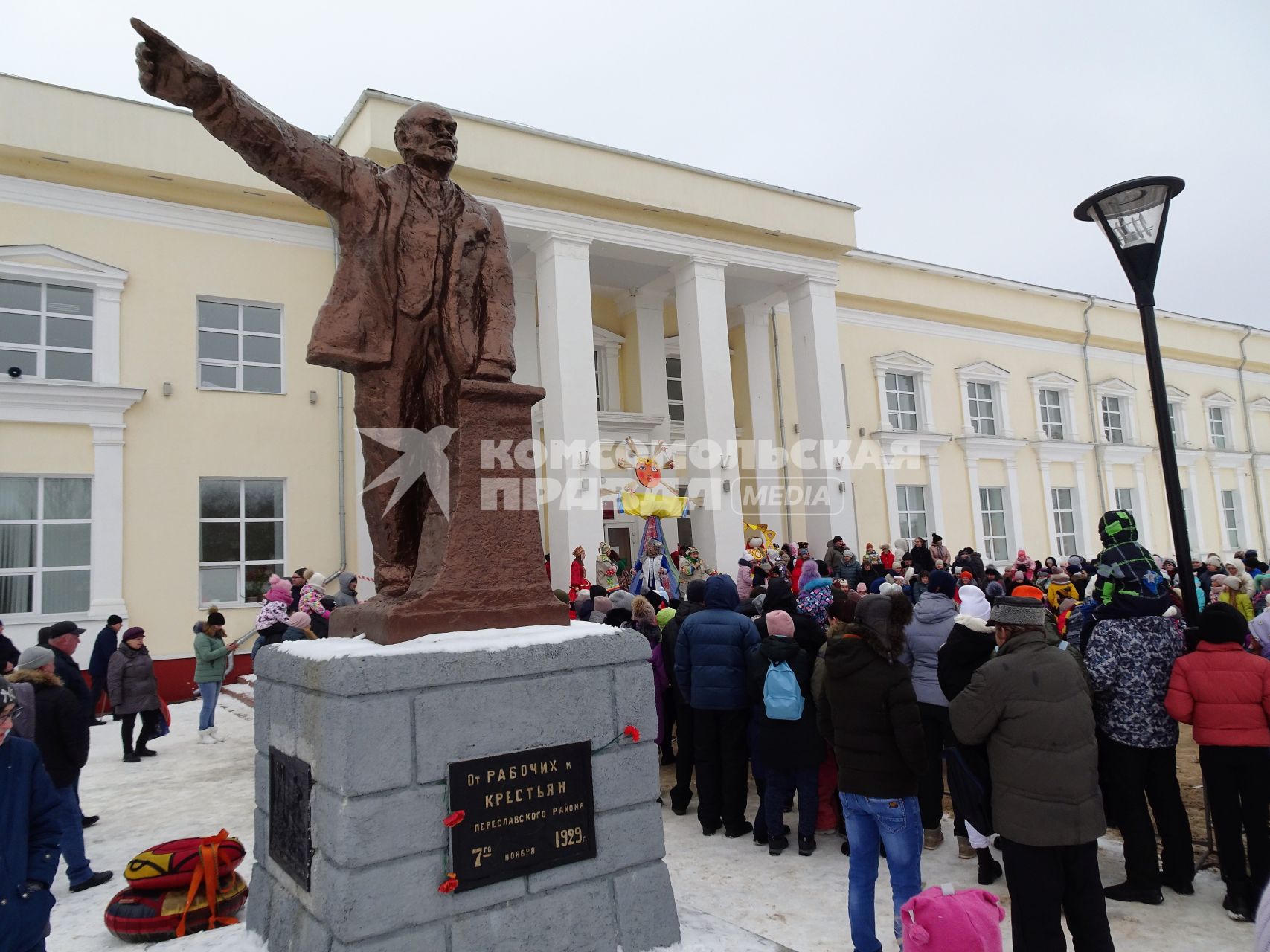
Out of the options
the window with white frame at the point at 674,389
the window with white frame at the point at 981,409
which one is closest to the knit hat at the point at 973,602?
the window with white frame at the point at 674,389

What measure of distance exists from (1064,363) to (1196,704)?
23.9 metres

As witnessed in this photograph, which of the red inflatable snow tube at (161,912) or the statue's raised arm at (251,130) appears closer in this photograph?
the statue's raised arm at (251,130)

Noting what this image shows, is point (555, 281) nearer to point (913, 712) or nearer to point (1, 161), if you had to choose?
point (1, 161)

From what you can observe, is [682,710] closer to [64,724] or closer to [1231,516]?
[64,724]

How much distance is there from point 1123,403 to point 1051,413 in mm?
3696

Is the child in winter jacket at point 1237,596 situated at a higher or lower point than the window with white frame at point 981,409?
lower

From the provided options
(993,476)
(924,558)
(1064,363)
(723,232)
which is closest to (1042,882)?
(924,558)

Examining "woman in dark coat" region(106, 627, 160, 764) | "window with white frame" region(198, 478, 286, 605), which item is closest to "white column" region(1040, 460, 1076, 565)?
"window with white frame" region(198, 478, 286, 605)

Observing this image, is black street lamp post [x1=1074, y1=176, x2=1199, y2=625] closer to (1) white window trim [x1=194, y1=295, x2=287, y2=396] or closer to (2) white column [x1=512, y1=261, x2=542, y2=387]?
(2) white column [x1=512, y1=261, x2=542, y2=387]

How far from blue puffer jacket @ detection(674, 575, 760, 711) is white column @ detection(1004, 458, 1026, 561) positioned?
19.4 metres

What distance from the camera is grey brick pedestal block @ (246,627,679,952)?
8.77 feet

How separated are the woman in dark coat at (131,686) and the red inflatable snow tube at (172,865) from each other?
4799mm

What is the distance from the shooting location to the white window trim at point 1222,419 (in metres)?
28.6

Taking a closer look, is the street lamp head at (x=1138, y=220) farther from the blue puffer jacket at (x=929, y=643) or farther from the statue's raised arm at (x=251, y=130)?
the statue's raised arm at (x=251, y=130)
